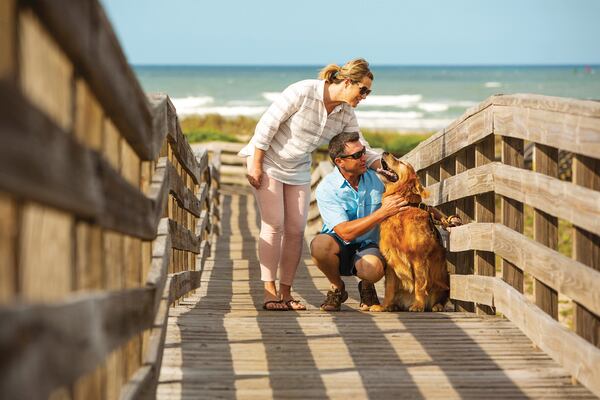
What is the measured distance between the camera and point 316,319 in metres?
5.04

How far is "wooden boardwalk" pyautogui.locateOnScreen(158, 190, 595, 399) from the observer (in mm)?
3723

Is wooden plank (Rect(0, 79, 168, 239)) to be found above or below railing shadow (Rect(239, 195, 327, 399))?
above

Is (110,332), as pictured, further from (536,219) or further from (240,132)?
(240,132)

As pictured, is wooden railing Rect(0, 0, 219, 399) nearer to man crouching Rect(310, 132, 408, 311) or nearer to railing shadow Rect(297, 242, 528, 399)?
railing shadow Rect(297, 242, 528, 399)

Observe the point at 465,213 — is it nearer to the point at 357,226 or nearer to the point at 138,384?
the point at 357,226

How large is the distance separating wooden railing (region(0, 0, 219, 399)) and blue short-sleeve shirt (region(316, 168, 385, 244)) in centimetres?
255

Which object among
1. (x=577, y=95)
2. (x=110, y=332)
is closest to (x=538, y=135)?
(x=110, y=332)

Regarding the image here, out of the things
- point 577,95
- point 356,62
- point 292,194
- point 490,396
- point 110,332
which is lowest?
point 490,396

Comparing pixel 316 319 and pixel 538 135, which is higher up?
pixel 538 135

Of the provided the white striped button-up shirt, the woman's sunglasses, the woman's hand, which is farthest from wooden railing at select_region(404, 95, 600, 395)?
the woman's hand

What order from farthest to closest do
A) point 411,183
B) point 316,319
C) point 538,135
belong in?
point 411,183
point 316,319
point 538,135

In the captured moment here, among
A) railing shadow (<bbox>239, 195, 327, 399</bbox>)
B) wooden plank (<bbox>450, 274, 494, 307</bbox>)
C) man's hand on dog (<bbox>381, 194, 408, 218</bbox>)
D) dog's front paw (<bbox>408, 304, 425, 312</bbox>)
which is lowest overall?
railing shadow (<bbox>239, 195, 327, 399</bbox>)

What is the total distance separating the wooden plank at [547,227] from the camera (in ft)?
13.8

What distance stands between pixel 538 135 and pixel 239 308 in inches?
95.8
